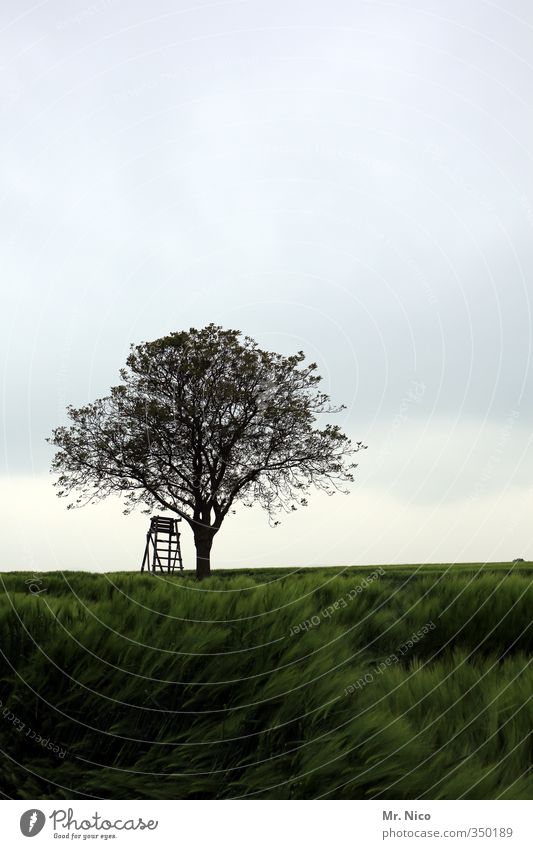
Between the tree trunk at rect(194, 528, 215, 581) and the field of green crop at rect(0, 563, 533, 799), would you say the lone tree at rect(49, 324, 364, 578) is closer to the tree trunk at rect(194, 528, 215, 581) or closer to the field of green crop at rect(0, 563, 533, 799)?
the tree trunk at rect(194, 528, 215, 581)

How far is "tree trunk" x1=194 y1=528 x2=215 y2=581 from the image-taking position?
95.4 ft

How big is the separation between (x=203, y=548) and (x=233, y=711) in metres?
28.0

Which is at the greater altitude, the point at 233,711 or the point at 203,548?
the point at 203,548

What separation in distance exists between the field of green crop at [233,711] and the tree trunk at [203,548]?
1039 inches

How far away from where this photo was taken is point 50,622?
2850 millimetres

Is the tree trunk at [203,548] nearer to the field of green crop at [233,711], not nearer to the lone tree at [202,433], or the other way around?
the lone tree at [202,433]

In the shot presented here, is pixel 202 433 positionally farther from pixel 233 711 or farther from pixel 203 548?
pixel 233 711

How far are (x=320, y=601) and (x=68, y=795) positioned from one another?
1788 millimetres

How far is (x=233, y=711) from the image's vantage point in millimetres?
2479

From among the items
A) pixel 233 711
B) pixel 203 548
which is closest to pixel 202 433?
pixel 203 548

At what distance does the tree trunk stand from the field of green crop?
26379 millimetres

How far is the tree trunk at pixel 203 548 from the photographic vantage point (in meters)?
29.1
